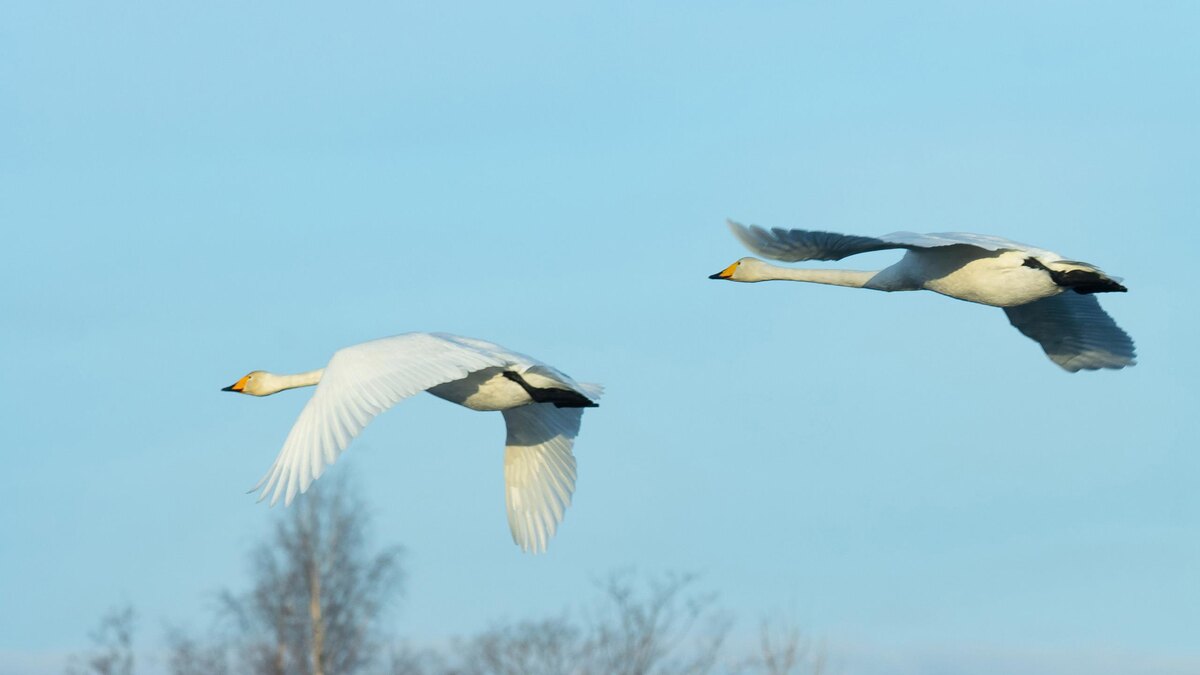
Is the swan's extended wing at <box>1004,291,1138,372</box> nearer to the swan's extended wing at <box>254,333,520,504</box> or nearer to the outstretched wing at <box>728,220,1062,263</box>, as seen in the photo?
the outstretched wing at <box>728,220,1062,263</box>

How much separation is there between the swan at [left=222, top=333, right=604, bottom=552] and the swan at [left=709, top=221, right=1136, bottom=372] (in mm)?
1998

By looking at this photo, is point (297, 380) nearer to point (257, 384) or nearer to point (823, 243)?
point (257, 384)

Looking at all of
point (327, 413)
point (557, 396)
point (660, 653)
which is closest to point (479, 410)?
point (557, 396)

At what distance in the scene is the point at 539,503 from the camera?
56.9 feet

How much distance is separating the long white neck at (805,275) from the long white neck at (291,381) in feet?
11.0

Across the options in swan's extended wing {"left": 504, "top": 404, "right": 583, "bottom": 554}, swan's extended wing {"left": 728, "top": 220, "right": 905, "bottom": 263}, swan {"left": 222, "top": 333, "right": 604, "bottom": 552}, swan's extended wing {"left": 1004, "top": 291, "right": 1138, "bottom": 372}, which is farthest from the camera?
swan's extended wing {"left": 1004, "top": 291, "right": 1138, "bottom": 372}

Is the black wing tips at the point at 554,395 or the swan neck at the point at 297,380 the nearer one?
the black wing tips at the point at 554,395

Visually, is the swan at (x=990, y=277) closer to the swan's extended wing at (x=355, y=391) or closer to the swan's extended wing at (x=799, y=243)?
the swan's extended wing at (x=799, y=243)

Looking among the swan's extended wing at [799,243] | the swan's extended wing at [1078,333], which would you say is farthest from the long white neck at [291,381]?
the swan's extended wing at [1078,333]

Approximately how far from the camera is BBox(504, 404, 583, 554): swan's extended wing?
679 inches

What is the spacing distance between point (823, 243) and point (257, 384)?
5.36 metres

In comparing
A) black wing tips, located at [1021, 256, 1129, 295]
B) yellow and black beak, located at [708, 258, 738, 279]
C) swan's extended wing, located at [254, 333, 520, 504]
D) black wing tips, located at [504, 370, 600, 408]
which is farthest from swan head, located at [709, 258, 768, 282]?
swan's extended wing, located at [254, 333, 520, 504]

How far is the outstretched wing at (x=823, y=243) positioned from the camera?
600 inches

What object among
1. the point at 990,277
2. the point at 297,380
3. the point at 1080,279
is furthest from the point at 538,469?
the point at 1080,279
